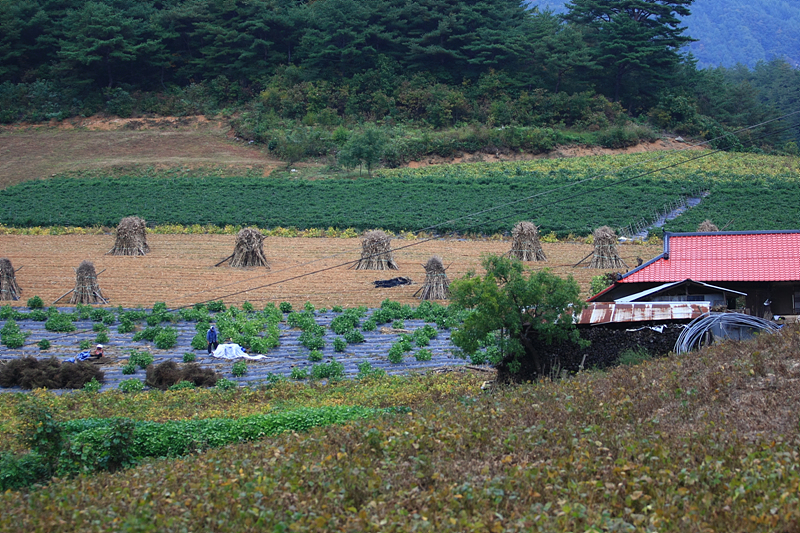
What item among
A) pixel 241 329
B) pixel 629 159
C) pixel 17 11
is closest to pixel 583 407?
pixel 241 329

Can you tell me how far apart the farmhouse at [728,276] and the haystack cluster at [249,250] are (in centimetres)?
1623

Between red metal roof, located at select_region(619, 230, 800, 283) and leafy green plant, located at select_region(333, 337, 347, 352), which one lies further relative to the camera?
leafy green plant, located at select_region(333, 337, 347, 352)

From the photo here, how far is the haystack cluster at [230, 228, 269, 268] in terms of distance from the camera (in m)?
31.6

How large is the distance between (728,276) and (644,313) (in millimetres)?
3144

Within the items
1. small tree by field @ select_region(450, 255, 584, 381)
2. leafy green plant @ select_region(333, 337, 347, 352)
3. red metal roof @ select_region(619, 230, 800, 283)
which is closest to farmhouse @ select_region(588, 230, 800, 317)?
red metal roof @ select_region(619, 230, 800, 283)

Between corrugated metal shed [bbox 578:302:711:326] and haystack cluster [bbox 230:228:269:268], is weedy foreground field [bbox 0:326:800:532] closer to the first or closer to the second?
corrugated metal shed [bbox 578:302:711:326]

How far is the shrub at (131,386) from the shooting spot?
56.9 ft

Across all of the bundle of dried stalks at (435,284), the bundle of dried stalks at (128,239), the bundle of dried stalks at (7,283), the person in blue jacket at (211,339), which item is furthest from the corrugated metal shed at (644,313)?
the bundle of dried stalks at (128,239)

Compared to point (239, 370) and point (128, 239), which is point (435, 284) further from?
point (128, 239)

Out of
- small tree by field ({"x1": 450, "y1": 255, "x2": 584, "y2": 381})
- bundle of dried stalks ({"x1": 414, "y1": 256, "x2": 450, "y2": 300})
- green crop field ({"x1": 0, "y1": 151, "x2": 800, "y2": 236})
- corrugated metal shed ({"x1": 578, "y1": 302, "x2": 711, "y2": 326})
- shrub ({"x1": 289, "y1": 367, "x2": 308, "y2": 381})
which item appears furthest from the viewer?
green crop field ({"x1": 0, "y1": 151, "x2": 800, "y2": 236})

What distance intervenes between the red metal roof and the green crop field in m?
18.8

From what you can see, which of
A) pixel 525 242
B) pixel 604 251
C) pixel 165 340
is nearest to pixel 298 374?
pixel 165 340

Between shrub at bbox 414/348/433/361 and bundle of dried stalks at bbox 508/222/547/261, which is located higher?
bundle of dried stalks at bbox 508/222/547/261

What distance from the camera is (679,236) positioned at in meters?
20.6
